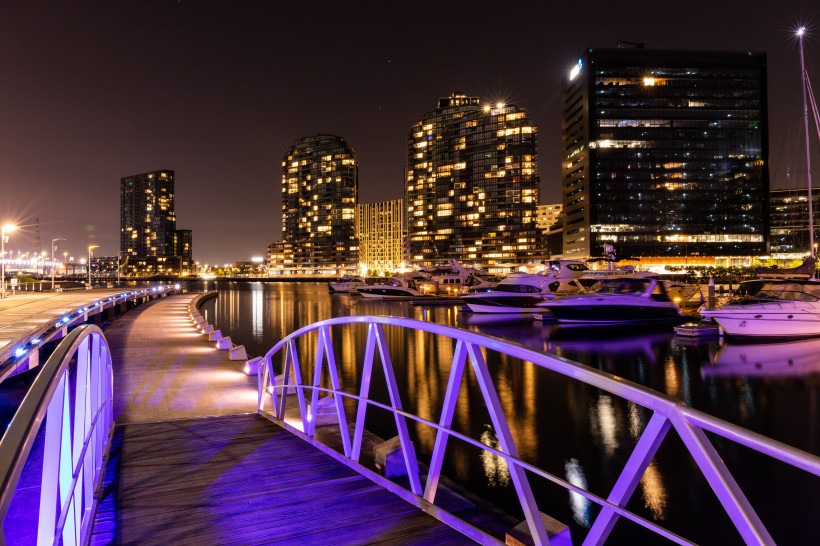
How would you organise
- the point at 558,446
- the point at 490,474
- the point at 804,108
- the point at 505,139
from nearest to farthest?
the point at 490,474, the point at 558,446, the point at 804,108, the point at 505,139

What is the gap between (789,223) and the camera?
169 meters

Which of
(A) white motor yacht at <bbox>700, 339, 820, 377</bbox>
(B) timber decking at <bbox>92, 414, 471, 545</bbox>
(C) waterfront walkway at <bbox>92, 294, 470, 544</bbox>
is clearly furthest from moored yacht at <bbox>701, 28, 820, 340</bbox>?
(B) timber decking at <bbox>92, 414, 471, 545</bbox>

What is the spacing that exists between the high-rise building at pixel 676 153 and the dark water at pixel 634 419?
11846 cm

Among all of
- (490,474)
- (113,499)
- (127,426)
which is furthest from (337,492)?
(490,474)

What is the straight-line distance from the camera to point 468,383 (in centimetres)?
1798

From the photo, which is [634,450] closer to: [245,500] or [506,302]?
[245,500]

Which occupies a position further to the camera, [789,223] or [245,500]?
[789,223]

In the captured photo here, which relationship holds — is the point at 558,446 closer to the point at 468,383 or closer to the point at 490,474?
the point at 490,474

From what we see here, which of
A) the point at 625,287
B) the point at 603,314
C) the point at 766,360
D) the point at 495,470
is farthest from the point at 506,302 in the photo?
the point at 495,470

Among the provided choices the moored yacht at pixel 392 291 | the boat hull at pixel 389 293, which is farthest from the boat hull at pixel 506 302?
the moored yacht at pixel 392 291

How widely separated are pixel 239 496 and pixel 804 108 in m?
46.3

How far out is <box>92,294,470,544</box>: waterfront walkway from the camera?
12.5 ft

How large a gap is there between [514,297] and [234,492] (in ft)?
121

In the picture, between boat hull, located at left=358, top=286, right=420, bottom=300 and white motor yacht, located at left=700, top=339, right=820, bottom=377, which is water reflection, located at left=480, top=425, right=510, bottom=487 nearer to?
white motor yacht, located at left=700, top=339, right=820, bottom=377
